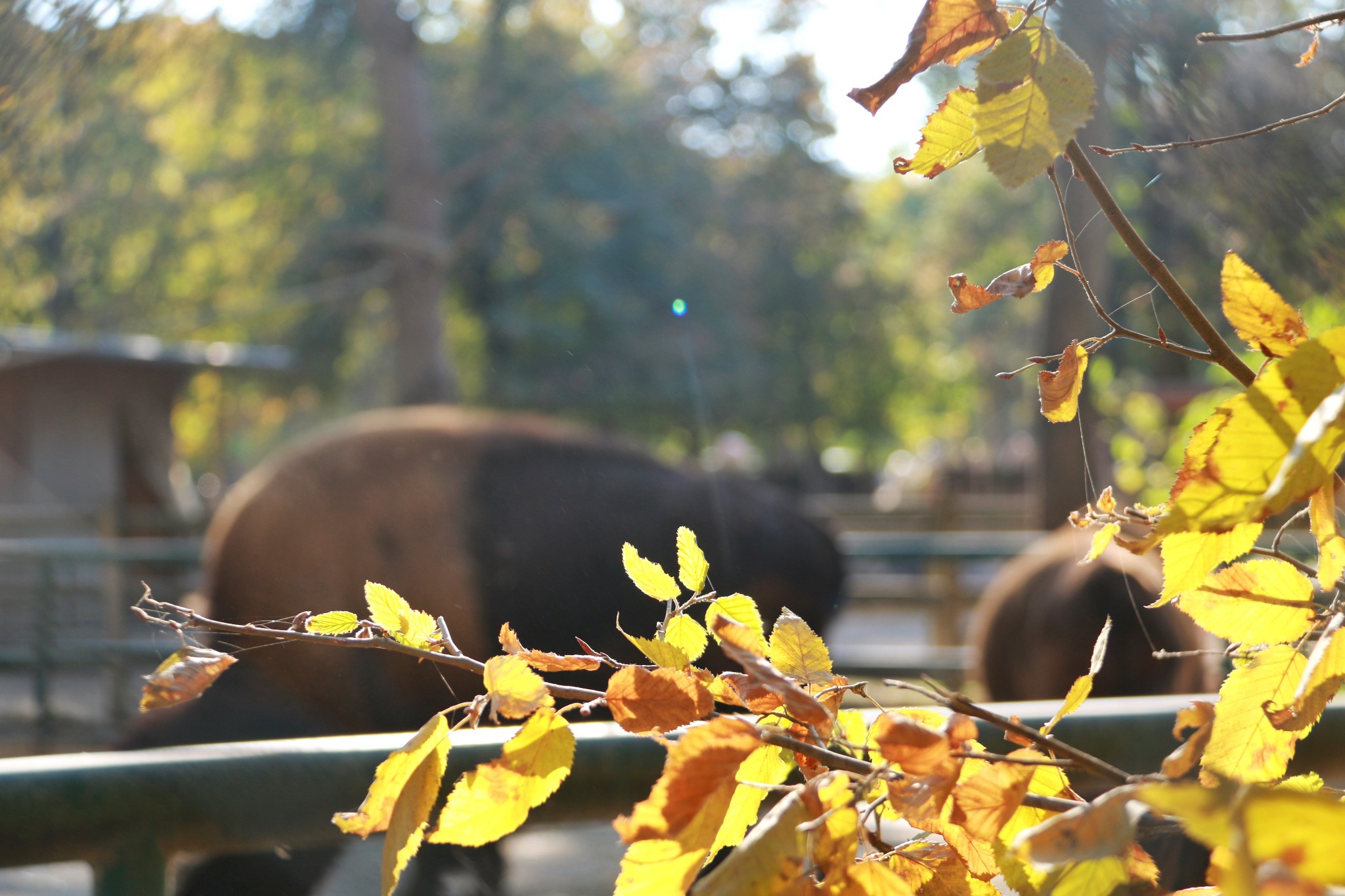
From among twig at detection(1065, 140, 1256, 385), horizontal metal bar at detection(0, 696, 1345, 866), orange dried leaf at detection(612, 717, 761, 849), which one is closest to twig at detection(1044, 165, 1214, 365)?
twig at detection(1065, 140, 1256, 385)

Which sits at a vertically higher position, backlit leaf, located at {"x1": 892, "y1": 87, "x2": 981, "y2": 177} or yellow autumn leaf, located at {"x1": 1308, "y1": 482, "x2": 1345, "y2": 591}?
backlit leaf, located at {"x1": 892, "y1": 87, "x2": 981, "y2": 177}

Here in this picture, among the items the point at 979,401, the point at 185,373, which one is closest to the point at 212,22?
the point at 185,373

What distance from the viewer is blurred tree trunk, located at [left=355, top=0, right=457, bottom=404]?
8.75 metres

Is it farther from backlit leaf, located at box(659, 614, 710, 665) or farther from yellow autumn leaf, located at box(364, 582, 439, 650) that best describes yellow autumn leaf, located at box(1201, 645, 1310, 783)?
yellow autumn leaf, located at box(364, 582, 439, 650)

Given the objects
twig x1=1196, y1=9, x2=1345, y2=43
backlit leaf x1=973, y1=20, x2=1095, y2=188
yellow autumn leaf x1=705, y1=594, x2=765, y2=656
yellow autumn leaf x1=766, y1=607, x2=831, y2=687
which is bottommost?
yellow autumn leaf x1=766, y1=607, x2=831, y2=687

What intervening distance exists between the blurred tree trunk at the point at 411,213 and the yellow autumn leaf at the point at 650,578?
27.0 ft

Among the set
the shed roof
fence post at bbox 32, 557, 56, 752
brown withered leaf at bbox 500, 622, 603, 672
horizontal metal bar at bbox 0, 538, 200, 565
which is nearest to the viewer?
brown withered leaf at bbox 500, 622, 603, 672

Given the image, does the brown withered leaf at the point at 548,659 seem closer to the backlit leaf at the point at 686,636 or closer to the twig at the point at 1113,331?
the backlit leaf at the point at 686,636

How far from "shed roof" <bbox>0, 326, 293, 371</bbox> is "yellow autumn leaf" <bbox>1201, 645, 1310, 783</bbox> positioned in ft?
29.2

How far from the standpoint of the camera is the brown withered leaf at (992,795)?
1.57 ft

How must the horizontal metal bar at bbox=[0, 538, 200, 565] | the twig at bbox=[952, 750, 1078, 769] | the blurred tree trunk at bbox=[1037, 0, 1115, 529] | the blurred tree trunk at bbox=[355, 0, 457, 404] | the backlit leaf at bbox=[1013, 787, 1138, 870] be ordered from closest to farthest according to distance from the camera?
the backlit leaf at bbox=[1013, 787, 1138, 870] < the twig at bbox=[952, 750, 1078, 769] < the blurred tree trunk at bbox=[1037, 0, 1115, 529] < the horizontal metal bar at bbox=[0, 538, 200, 565] < the blurred tree trunk at bbox=[355, 0, 457, 404]

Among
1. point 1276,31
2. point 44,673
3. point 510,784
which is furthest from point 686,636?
point 44,673

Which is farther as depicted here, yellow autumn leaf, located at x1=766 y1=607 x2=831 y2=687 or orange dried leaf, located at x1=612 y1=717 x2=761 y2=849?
yellow autumn leaf, located at x1=766 y1=607 x2=831 y2=687

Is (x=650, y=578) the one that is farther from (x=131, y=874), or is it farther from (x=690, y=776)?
(x=131, y=874)
